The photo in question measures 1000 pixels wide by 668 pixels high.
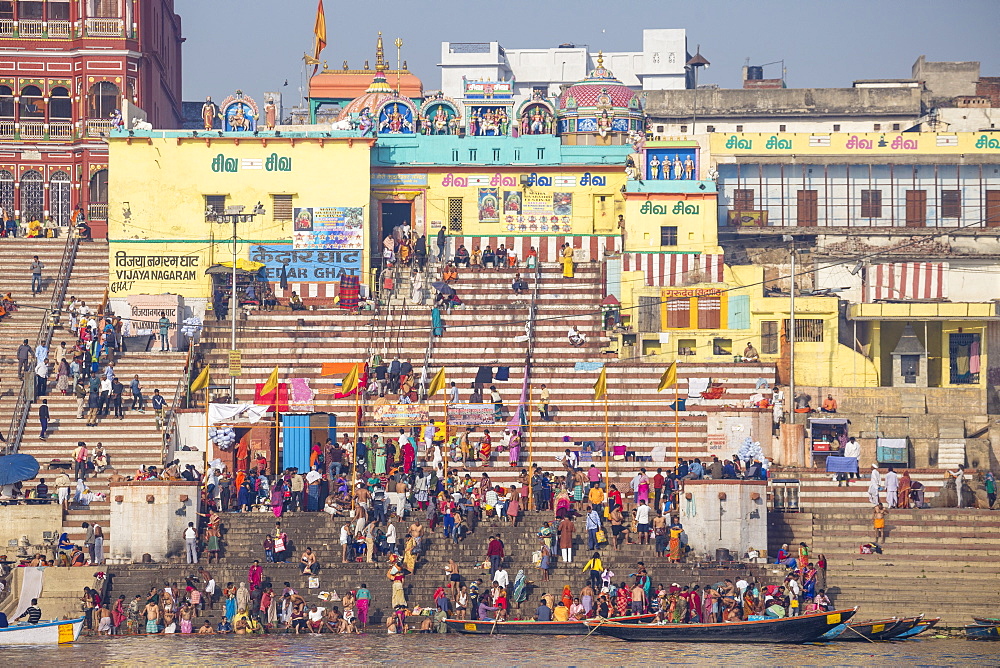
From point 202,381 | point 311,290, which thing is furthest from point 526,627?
point 311,290

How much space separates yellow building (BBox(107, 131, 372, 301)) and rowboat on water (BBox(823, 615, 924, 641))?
24919mm

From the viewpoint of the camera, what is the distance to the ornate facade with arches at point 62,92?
6581 cm

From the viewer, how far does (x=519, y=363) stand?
51125 mm

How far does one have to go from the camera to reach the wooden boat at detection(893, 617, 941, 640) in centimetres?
3845

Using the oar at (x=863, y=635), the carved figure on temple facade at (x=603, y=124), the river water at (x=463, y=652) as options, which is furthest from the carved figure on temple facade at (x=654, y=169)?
the river water at (x=463, y=652)

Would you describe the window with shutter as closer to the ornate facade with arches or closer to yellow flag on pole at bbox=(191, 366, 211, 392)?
the ornate facade with arches

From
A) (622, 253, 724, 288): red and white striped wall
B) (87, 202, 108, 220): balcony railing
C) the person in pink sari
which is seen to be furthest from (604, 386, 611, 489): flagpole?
(87, 202, 108, 220): balcony railing

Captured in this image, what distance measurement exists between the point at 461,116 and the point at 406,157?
110 inches

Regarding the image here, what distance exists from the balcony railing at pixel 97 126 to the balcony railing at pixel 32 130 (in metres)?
1.87

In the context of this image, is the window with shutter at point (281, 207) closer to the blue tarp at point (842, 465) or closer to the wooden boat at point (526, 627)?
the blue tarp at point (842, 465)

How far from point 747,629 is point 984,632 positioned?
5448mm

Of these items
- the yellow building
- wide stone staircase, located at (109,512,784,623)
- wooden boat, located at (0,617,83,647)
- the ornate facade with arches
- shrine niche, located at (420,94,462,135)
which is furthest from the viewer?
the ornate facade with arches

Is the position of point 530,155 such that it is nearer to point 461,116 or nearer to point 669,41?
point 461,116

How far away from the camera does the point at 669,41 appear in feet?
327
